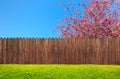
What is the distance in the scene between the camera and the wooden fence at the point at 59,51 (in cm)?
2692

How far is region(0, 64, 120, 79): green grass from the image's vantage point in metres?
20.7

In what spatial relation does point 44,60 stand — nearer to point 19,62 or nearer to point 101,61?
point 19,62

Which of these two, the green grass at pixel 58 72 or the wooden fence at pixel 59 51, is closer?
the green grass at pixel 58 72

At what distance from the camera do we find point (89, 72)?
2186 cm

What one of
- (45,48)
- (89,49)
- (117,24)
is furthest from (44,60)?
(117,24)

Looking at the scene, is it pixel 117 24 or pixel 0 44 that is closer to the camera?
pixel 0 44

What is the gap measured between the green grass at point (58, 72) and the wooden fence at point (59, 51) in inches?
135

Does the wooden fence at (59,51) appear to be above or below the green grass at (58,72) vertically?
above

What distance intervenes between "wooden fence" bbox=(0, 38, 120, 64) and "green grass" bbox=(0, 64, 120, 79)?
343 cm

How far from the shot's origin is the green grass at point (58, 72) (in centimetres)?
2070

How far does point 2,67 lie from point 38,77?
4.23m

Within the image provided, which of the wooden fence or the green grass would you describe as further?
the wooden fence

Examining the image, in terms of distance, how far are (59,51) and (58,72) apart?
540cm

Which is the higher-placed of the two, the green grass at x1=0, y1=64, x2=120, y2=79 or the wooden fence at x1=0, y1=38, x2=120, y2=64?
the wooden fence at x1=0, y1=38, x2=120, y2=64
